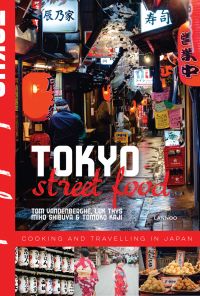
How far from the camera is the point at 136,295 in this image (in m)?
7.36

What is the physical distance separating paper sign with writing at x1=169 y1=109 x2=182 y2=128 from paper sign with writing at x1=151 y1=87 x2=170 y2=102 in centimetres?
20

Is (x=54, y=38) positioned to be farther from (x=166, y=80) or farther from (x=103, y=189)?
(x=103, y=189)

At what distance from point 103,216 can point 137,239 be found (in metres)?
0.49

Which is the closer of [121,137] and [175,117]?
[121,137]

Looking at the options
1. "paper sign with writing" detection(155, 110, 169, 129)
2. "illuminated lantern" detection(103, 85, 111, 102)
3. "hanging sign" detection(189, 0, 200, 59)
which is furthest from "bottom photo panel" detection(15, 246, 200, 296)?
"illuminated lantern" detection(103, 85, 111, 102)

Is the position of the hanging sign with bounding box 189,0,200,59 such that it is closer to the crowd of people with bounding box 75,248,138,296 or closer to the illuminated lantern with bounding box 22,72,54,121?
the illuminated lantern with bounding box 22,72,54,121

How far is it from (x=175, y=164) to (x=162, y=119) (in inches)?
27.3

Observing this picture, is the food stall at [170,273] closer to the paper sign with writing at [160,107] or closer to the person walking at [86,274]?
the person walking at [86,274]

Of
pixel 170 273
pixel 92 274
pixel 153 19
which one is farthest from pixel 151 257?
pixel 153 19

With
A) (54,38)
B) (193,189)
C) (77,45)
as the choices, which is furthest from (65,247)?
(77,45)

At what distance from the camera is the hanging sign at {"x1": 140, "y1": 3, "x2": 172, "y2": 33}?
8721 millimetres

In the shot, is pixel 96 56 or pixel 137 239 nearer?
pixel 137 239

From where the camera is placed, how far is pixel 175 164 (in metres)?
8.85

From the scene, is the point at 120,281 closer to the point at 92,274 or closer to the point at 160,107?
the point at 92,274
